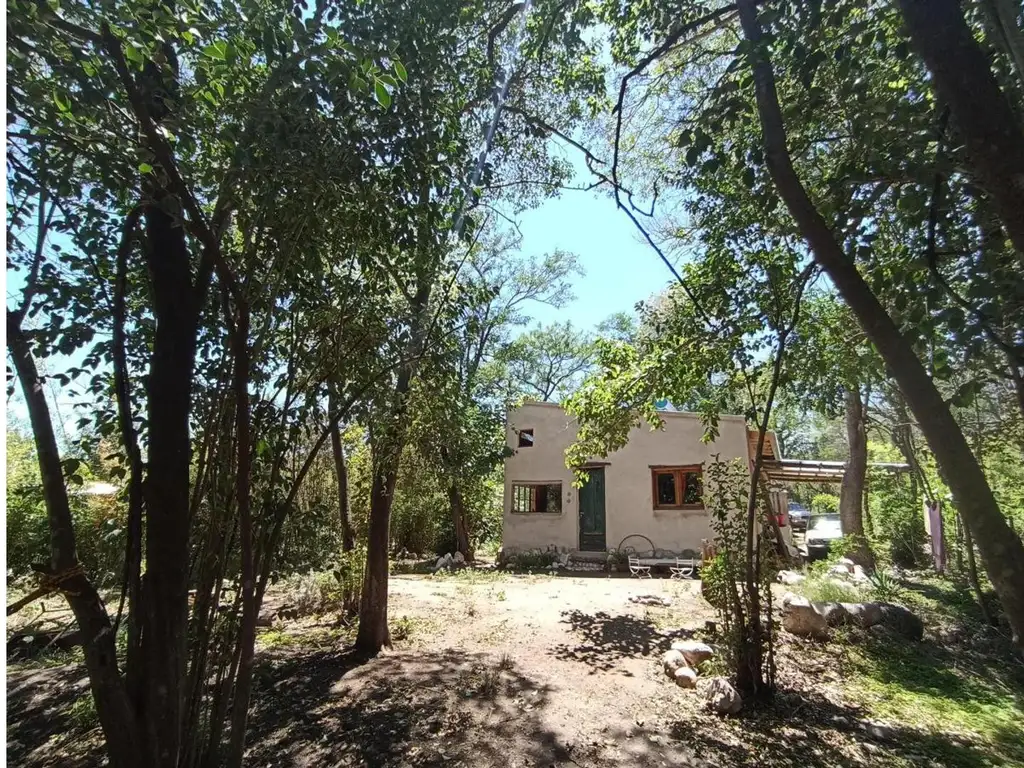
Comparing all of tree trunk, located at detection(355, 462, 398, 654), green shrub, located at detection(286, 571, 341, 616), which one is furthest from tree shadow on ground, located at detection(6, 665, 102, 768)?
green shrub, located at detection(286, 571, 341, 616)

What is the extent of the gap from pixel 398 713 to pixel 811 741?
3.20 metres

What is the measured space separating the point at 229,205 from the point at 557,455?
14130 millimetres

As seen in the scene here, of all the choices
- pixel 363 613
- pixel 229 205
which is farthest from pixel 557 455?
pixel 229 205

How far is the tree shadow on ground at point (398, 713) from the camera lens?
A: 3814 millimetres

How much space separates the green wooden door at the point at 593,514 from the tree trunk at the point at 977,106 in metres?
13.7

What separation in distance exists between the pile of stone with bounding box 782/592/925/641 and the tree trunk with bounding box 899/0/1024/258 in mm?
6231

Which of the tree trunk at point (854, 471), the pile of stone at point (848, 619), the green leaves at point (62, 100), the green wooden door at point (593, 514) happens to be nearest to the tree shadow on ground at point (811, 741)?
the pile of stone at point (848, 619)

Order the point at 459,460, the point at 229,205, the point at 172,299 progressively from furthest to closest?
the point at 459,460, the point at 172,299, the point at 229,205

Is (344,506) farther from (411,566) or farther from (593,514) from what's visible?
(593,514)

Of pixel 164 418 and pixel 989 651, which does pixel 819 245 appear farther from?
pixel 989 651

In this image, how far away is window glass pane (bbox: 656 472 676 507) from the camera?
14453mm

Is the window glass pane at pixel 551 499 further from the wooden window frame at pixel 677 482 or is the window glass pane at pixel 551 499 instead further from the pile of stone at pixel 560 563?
the wooden window frame at pixel 677 482

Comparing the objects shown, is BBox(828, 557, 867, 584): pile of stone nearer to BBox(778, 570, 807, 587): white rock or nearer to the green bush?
BBox(778, 570, 807, 587): white rock

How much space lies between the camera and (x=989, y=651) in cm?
623
